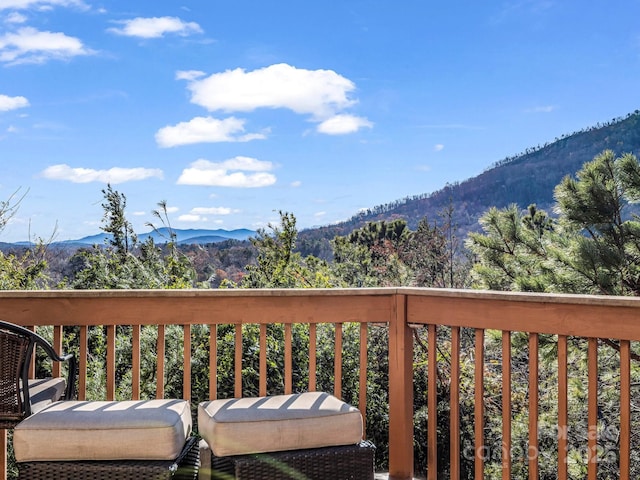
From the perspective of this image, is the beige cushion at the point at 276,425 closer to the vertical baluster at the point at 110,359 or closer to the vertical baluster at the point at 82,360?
the vertical baluster at the point at 110,359

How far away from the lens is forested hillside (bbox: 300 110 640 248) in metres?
8.37

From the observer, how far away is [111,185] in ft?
20.1

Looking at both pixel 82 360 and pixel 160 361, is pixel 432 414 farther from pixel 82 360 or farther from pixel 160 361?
pixel 82 360

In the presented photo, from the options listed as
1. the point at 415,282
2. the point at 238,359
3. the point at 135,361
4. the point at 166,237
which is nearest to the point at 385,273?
the point at 415,282

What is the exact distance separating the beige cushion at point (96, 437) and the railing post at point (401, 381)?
1.09 m

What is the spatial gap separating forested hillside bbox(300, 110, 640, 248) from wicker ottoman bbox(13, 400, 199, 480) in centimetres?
537

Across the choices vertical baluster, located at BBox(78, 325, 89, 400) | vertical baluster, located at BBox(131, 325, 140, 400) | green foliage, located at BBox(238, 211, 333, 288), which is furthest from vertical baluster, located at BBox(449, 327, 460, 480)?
green foliage, located at BBox(238, 211, 333, 288)

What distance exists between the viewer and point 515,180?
10.9m

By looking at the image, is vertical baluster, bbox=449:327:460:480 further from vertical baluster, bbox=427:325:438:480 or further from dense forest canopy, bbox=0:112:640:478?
dense forest canopy, bbox=0:112:640:478

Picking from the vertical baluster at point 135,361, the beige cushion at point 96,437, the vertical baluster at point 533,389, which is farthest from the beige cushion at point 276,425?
the vertical baluster at point 533,389

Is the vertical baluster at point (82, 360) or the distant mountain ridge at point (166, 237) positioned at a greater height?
the distant mountain ridge at point (166, 237)

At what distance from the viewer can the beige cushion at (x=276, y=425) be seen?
85.7 inches

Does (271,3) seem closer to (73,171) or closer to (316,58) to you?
(316,58)

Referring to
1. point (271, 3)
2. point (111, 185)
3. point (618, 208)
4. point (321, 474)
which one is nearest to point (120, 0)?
point (271, 3)
